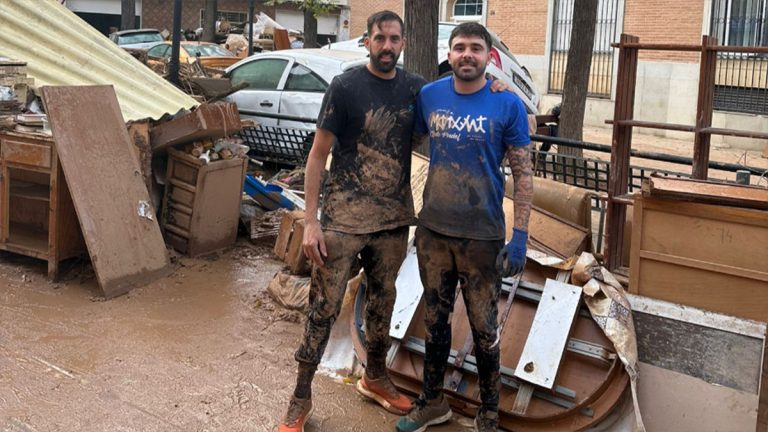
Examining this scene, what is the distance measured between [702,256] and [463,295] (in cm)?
121

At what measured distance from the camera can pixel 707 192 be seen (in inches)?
149

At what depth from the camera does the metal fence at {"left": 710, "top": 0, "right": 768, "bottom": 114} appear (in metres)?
17.0

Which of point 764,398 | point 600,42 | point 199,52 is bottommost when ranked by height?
point 764,398

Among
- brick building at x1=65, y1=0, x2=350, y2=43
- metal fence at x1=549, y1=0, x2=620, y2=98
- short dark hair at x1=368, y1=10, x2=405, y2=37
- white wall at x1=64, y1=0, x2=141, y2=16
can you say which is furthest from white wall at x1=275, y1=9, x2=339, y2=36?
short dark hair at x1=368, y1=10, x2=405, y2=37

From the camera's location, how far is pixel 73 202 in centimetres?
560

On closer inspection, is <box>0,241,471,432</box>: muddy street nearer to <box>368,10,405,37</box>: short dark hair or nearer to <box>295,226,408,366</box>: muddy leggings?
<box>295,226,408,366</box>: muddy leggings

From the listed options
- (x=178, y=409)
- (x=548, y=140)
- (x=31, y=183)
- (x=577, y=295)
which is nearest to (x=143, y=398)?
(x=178, y=409)

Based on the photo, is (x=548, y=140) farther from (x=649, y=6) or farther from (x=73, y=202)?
(x=649, y=6)

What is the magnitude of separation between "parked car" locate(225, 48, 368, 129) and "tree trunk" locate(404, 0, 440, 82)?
3.05 meters

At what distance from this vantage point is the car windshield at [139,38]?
79.5 ft

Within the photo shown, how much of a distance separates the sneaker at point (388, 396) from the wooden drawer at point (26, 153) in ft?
10.5

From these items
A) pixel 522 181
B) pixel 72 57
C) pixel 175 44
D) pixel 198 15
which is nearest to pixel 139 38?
pixel 198 15

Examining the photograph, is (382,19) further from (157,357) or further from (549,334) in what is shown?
(157,357)

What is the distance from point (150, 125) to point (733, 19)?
1626 centimetres
